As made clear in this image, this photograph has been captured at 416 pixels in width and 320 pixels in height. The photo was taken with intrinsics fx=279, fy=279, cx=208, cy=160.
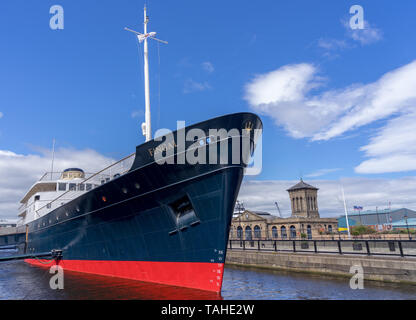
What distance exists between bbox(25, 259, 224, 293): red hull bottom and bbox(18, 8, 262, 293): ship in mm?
37

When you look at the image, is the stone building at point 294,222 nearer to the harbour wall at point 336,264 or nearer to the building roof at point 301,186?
the building roof at point 301,186

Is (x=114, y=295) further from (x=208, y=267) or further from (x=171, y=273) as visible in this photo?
(x=208, y=267)

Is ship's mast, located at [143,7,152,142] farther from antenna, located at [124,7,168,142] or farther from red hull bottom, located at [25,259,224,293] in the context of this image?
red hull bottom, located at [25,259,224,293]

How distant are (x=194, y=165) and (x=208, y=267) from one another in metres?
3.88

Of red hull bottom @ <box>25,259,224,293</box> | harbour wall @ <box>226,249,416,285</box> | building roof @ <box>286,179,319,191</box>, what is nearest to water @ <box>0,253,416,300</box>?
red hull bottom @ <box>25,259,224,293</box>

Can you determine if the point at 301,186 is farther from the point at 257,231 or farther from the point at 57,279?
the point at 57,279

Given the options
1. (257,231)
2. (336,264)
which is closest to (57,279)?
(336,264)

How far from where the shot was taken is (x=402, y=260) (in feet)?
41.7

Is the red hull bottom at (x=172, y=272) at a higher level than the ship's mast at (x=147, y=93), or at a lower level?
lower

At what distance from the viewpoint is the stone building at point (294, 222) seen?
55312 millimetres

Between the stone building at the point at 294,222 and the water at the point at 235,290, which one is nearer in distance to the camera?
the water at the point at 235,290

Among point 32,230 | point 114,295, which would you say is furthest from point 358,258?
point 32,230

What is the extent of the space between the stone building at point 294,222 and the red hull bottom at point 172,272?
122 ft

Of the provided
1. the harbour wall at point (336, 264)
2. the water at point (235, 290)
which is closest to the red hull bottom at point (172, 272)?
the water at point (235, 290)
